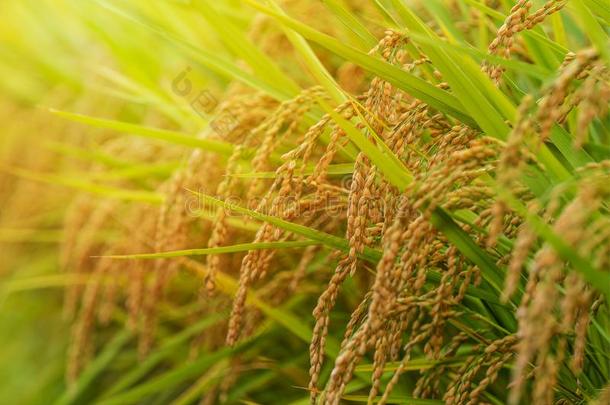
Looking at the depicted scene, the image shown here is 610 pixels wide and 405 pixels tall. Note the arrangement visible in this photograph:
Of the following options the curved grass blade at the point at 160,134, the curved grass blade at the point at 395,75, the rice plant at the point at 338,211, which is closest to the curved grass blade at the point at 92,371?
the rice plant at the point at 338,211

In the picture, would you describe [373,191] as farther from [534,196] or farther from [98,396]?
[98,396]

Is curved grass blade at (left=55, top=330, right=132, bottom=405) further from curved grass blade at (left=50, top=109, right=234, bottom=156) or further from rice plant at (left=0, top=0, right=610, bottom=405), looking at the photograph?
curved grass blade at (left=50, top=109, right=234, bottom=156)

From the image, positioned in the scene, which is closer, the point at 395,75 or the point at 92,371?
the point at 395,75

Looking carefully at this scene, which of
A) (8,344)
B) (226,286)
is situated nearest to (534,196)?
(226,286)

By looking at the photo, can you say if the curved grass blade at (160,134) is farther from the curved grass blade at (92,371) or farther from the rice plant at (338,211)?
the curved grass blade at (92,371)

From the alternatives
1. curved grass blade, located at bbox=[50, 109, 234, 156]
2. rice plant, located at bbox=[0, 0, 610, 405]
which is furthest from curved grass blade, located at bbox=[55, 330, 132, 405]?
curved grass blade, located at bbox=[50, 109, 234, 156]

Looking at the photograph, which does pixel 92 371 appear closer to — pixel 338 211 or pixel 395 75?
pixel 338 211

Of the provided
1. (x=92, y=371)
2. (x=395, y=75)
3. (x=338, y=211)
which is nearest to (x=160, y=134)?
(x=338, y=211)

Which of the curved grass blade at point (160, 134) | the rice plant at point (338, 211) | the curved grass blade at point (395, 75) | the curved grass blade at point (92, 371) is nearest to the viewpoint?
the rice plant at point (338, 211)

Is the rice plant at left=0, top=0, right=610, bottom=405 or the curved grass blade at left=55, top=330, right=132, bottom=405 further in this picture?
the curved grass blade at left=55, top=330, right=132, bottom=405
